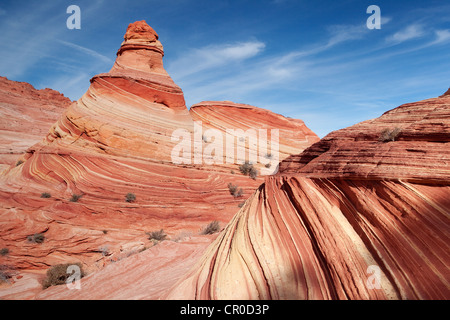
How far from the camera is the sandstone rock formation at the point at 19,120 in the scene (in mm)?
31917

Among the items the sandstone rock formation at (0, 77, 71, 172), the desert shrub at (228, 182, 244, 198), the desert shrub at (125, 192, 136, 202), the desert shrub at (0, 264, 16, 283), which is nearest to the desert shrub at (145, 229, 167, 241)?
the desert shrub at (125, 192, 136, 202)

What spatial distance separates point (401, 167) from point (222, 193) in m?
13.6

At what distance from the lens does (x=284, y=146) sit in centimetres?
2833

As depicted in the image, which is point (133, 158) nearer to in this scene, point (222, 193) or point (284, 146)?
point (222, 193)

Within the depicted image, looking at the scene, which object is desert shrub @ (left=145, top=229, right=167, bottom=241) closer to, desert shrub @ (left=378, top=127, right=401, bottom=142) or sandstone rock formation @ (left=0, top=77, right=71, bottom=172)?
desert shrub @ (left=378, top=127, right=401, bottom=142)

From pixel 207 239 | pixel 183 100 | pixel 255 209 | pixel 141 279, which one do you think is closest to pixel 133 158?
pixel 183 100

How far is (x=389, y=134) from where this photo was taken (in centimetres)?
499

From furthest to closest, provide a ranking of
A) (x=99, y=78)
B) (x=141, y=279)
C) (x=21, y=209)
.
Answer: (x=99, y=78) < (x=21, y=209) < (x=141, y=279)

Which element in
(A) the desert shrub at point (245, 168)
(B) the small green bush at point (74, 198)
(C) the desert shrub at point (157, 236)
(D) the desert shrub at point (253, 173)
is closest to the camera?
(C) the desert shrub at point (157, 236)

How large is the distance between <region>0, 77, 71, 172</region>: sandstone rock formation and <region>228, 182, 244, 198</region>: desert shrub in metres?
21.6

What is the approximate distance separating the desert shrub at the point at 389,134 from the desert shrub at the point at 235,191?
12.9 meters

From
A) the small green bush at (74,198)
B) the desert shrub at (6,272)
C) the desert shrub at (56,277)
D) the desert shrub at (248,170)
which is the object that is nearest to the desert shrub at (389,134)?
the desert shrub at (56,277)

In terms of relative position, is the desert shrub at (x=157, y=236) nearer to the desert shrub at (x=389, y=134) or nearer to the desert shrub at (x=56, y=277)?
the desert shrub at (x=56, y=277)

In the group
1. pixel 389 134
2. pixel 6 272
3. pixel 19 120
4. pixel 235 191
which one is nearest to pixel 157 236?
pixel 6 272
